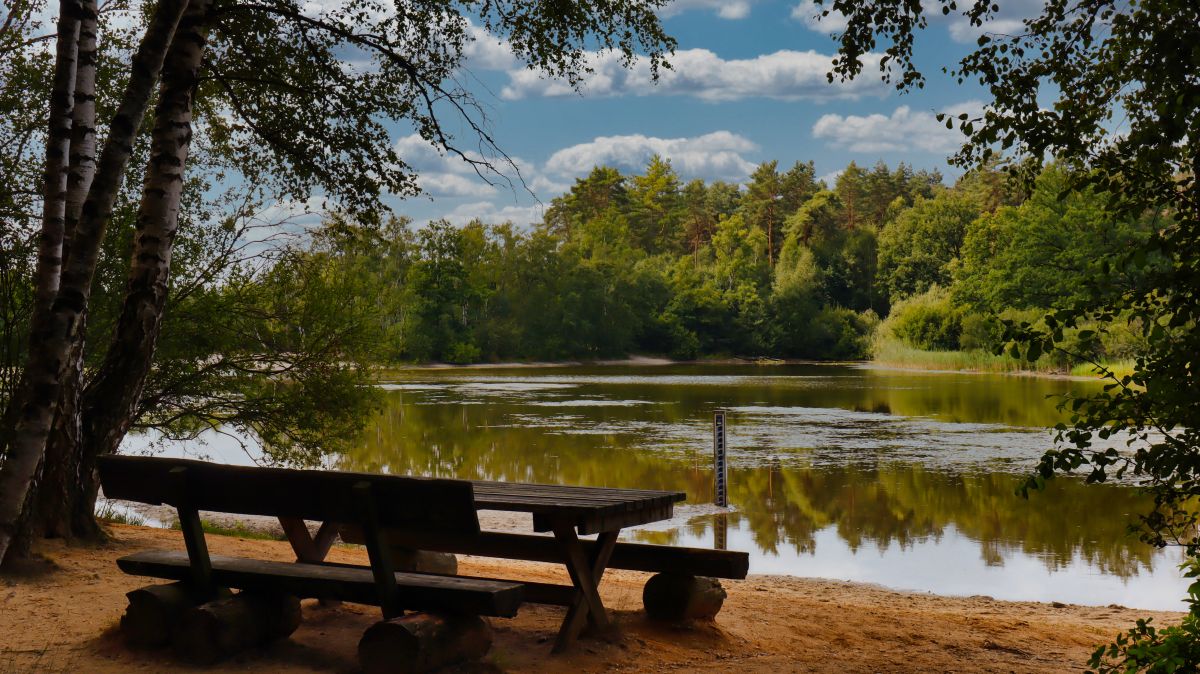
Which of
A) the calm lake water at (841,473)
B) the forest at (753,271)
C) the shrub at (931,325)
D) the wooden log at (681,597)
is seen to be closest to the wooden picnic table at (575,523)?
the wooden log at (681,597)

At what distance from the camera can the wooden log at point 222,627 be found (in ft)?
15.0

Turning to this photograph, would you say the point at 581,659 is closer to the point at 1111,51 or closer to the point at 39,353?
the point at 39,353

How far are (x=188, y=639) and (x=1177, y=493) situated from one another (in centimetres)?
403

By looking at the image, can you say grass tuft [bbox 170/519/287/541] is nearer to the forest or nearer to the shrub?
the forest

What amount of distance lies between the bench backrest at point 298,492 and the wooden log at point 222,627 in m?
0.43

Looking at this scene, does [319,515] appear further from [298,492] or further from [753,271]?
[753,271]

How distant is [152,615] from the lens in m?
4.70

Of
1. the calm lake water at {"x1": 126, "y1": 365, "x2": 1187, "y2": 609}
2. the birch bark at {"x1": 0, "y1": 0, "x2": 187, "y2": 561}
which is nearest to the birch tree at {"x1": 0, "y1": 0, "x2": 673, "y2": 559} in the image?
the birch bark at {"x1": 0, "y1": 0, "x2": 187, "y2": 561}

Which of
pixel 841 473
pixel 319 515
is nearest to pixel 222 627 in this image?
pixel 319 515

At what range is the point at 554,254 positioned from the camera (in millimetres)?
67812

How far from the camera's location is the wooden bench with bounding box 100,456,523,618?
422 centimetres

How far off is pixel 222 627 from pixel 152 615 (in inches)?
15.5

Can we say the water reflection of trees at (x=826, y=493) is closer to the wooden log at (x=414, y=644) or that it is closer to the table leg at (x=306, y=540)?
the table leg at (x=306, y=540)

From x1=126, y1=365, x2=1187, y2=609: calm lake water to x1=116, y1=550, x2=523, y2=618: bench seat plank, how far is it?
5263 millimetres
